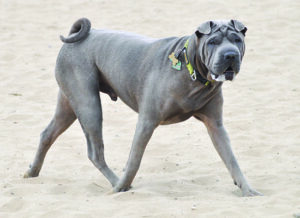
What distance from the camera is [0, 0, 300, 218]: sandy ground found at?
15.3ft

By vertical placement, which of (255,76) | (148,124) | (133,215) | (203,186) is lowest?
(255,76)

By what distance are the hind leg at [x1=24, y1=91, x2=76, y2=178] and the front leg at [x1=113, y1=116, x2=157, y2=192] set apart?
0.98 metres

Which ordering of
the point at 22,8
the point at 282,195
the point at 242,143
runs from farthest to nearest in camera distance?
the point at 22,8
the point at 242,143
the point at 282,195

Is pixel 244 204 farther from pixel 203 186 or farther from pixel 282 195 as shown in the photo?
pixel 203 186

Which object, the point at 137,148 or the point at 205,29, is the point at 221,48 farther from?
the point at 137,148

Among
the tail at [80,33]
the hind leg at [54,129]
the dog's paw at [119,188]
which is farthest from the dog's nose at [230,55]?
the hind leg at [54,129]

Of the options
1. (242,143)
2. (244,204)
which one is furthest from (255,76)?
(244,204)

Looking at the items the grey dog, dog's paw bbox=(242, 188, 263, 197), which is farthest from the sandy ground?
the grey dog

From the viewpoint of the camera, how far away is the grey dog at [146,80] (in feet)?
14.8

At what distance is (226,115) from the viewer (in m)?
7.58

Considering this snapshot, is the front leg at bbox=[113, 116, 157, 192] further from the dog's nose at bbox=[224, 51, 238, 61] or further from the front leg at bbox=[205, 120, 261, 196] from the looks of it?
the dog's nose at bbox=[224, 51, 238, 61]

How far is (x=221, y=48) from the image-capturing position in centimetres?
437

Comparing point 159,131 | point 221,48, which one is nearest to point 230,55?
point 221,48

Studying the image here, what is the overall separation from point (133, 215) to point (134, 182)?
43.3 inches
